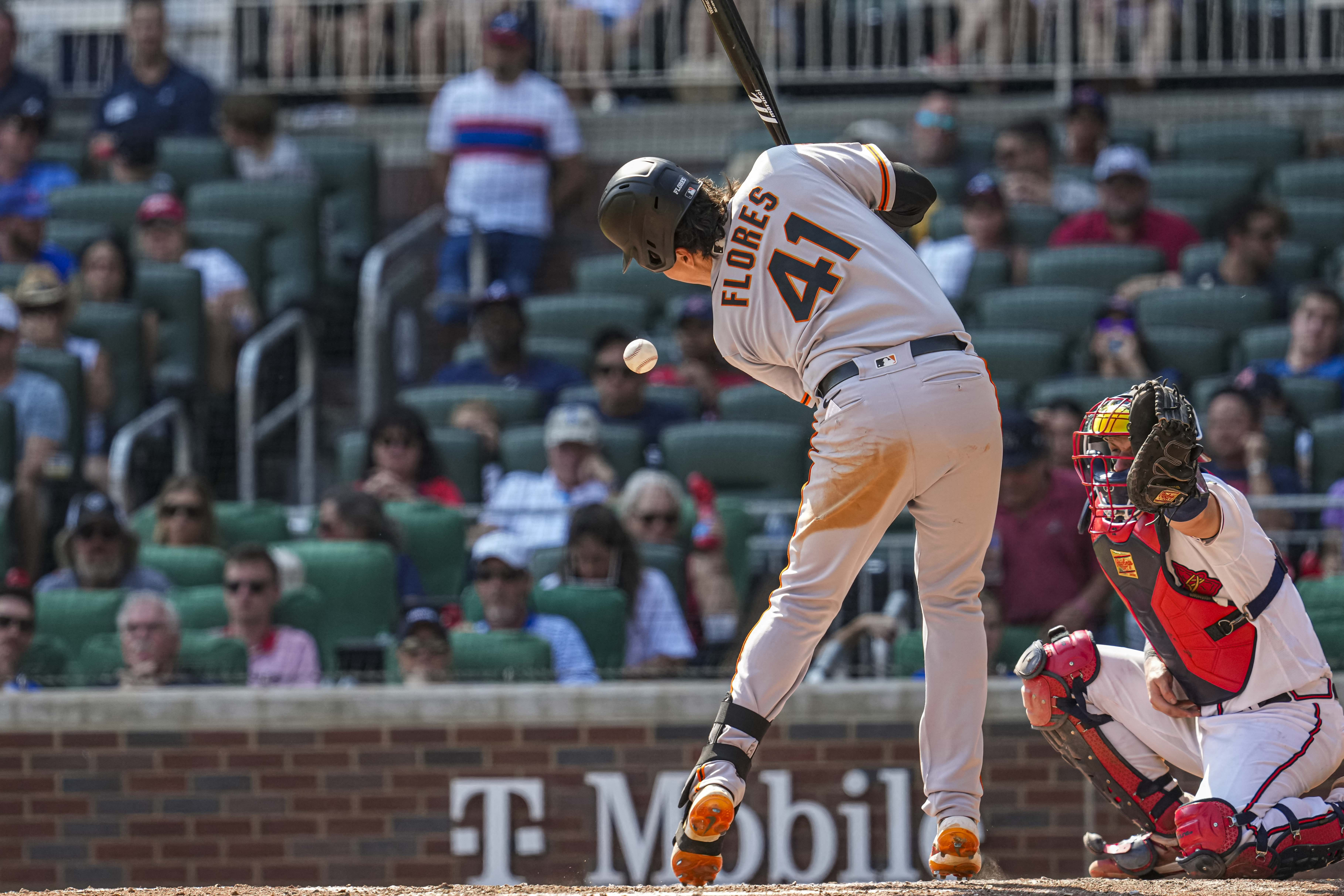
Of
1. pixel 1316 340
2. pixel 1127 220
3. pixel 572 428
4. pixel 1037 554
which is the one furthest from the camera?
pixel 1127 220

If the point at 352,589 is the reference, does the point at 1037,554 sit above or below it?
above

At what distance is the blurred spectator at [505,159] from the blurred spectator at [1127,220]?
8.93 ft

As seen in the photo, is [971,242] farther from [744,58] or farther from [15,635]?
[15,635]

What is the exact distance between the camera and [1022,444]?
704 centimetres

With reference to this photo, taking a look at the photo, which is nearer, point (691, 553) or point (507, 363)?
point (691, 553)


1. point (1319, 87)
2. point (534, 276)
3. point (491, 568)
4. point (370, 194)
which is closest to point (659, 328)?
point (534, 276)

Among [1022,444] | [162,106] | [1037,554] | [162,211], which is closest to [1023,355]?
[1022,444]

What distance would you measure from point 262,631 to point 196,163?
4257mm

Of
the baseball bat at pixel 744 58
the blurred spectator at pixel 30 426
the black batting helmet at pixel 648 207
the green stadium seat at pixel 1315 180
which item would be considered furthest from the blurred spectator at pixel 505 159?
the black batting helmet at pixel 648 207

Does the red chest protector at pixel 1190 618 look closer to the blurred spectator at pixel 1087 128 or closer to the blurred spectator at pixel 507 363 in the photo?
the blurred spectator at pixel 507 363

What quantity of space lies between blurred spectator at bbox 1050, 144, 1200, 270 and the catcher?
4.89 metres

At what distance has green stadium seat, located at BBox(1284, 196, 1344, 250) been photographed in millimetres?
9391

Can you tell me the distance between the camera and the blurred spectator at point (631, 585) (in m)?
6.90

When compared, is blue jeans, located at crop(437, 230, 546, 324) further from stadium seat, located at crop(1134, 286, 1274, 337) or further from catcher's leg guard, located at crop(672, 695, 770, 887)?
catcher's leg guard, located at crop(672, 695, 770, 887)
